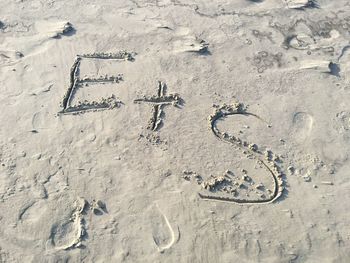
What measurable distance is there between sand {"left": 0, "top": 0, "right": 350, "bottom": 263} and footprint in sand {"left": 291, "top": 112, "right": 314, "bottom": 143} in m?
0.01

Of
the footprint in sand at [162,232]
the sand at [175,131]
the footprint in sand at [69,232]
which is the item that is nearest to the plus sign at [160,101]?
the sand at [175,131]

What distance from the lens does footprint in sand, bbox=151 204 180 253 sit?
12.3 ft

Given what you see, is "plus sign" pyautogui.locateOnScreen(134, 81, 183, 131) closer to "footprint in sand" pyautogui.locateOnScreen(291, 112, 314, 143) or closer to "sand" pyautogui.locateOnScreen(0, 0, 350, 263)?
"sand" pyautogui.locateOnScreen(0, 0, 350, 263)

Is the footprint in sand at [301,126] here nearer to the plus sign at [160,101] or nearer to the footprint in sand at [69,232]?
the plus sign at [160,101]

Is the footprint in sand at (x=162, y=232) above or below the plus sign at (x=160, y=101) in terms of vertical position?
below

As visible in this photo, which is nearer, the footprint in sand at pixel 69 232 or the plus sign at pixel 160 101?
the footprint in sand at pixel 69 232

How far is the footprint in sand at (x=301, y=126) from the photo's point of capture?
4551mm

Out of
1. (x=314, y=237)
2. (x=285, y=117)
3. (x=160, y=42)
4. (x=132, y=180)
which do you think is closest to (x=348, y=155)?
(x=285, y=117)

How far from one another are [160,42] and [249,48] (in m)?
1.05

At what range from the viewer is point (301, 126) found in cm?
464

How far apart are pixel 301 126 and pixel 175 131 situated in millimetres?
1266

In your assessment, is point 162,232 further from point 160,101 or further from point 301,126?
point 301,126

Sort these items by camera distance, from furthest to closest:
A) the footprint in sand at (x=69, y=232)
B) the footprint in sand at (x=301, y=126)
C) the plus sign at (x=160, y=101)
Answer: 1. the plus sign at (x=160, y=101)
2. the footprint in sand at (x=301, y=126)
3. the footprint in sand at (x=69, y=232)

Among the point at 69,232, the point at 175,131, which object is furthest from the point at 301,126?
the point at 69,232
